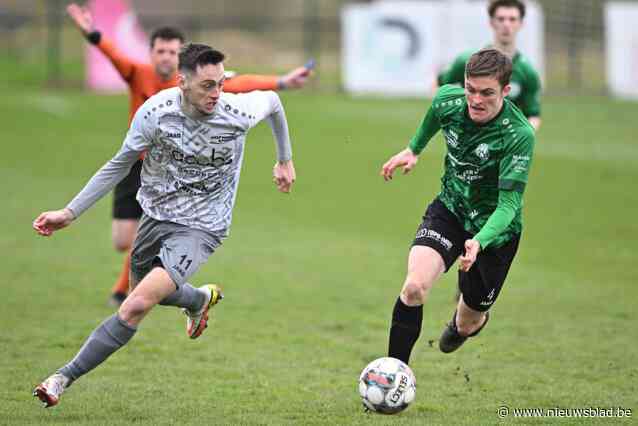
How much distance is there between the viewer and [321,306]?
960 cm

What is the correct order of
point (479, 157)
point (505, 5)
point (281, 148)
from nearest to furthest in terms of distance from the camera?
1. point (479, 157)
2. point (281, 148)
3. point (505, 5)

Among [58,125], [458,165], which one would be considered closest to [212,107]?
[458,165]

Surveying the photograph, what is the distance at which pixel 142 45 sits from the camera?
27.9 meters

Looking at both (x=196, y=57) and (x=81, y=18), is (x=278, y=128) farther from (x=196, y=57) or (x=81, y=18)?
(x=81, y=18)

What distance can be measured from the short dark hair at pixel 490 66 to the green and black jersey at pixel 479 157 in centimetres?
28

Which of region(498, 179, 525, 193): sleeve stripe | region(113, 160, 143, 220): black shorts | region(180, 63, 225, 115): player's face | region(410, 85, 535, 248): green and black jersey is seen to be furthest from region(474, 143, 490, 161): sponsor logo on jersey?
region(113, 160, 143, 220): black shorts

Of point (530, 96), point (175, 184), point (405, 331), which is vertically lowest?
point (405, 331)

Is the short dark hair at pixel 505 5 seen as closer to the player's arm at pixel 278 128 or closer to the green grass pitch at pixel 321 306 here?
the green grass pitch at pixel 321 306

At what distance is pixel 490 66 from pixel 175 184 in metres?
1.91

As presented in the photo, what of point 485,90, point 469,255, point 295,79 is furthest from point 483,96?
point 295,79

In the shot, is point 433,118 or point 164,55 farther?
point 164,55

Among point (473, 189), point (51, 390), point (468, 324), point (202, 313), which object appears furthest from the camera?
point (468, 324)

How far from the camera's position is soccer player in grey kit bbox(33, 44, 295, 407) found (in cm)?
602

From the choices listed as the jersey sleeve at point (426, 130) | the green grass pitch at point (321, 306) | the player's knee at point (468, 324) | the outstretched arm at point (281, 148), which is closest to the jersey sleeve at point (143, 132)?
the outstretched arm at point (281, 148)
